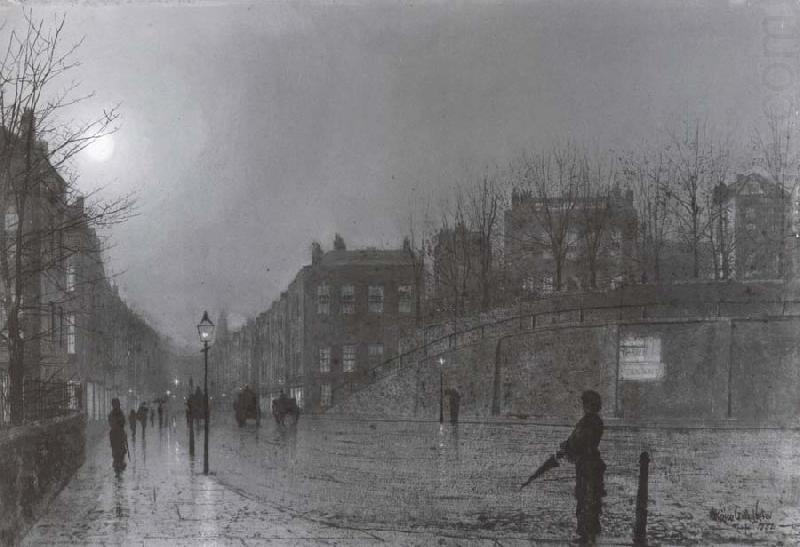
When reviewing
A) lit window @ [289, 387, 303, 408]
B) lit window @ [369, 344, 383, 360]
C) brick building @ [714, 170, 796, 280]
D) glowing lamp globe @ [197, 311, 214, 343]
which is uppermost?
brick building @ [714, 170, 796, 280]

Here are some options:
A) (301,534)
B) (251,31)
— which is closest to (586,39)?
(251,31)

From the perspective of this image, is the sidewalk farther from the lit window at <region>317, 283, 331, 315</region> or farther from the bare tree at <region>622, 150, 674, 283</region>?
the lit window at <region>317, 283, 331, 315</region>

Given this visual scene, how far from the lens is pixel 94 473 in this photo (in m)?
18.2

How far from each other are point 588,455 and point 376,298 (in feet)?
132

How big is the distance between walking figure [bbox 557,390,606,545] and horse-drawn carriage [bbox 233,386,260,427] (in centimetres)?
3016

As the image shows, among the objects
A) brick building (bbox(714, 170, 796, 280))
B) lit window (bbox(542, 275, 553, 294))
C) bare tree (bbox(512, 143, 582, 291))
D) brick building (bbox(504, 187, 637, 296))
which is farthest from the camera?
lit window (bbox(542, 275, 553, 294))

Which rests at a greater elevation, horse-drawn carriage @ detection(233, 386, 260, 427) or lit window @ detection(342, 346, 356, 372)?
lit window @ detection(342, 346, 356, 372)

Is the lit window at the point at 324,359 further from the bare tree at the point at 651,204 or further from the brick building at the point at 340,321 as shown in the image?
the bare tree at the point at 651,204

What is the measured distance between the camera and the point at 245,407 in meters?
38.8

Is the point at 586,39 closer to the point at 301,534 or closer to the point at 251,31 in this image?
the point at 251,31

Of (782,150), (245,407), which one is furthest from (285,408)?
(782,150)

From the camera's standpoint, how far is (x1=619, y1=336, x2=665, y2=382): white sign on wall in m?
30.7

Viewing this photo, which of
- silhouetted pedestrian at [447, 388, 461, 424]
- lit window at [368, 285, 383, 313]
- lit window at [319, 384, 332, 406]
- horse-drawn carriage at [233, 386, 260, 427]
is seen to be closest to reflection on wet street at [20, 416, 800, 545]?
silhouetted pedestrian at [447, 388, 461, 424]

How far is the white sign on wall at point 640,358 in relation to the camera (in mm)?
30656
